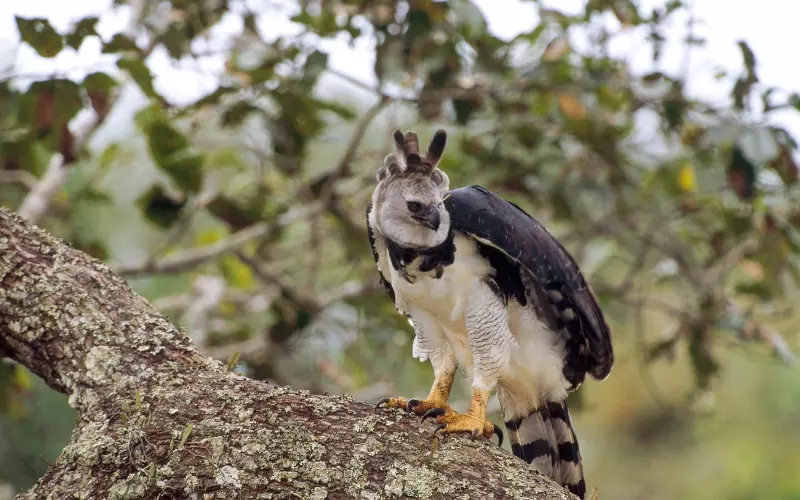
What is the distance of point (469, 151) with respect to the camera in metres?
4.40

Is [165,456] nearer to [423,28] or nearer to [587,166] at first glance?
[423,28]

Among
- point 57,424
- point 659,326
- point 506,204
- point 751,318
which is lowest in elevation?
point 659,326

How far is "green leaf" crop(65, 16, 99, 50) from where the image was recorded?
2.81 m

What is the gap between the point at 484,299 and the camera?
2.64m

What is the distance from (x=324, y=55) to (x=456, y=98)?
78 cm

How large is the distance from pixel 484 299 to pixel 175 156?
1.63m

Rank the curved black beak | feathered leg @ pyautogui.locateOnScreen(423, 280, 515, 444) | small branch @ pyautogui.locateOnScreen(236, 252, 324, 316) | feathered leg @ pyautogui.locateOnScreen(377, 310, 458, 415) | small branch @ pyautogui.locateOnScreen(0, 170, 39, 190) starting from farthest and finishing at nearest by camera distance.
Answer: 1. small branch @ pyautogui.locateOnScreen(236, 252, 324, 316)
2. small branch @ pyautogui.locateOnScreen(0, 170, 39, 190)
3. feathered leg @ pyautogui.locateOnScreen(377, 310, 458, 415)
4. feathered leg @ pyautogui.locateOnScreen(423, 280, 515, 444)
5. the curved black beak

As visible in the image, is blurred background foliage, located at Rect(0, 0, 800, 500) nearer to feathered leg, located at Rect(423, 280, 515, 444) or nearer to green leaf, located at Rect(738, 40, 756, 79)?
green leaf, located at Rect(738, 40, 756, 79)

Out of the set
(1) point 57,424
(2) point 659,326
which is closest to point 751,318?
(1) point 57,424

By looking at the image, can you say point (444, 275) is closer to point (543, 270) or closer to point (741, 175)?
point (543, 270)

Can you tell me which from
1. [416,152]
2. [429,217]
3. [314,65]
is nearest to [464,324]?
[429,217]

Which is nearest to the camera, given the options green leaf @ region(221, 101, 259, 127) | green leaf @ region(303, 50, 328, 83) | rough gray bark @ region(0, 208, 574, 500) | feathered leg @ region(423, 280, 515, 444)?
rough gray bark @ region(0, 208, 574, 500)

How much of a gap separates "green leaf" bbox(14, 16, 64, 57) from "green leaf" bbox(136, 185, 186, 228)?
1045 millimetres

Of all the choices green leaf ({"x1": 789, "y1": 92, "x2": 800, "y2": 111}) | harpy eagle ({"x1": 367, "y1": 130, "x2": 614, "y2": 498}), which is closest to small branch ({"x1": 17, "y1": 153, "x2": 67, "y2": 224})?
harpy eagle ({"x1": 367, "y1": 130, "x2": 614, "y2": 498})
